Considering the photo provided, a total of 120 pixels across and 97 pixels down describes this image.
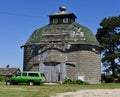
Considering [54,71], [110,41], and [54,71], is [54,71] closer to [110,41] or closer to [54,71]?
[54,71]

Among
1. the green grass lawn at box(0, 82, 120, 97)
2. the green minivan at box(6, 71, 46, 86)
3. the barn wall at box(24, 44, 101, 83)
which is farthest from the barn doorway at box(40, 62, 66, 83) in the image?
the green grass lawn at box(0, 82, 120, 97)

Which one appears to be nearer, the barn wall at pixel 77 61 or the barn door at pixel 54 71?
the barn wall at pixel 77 61

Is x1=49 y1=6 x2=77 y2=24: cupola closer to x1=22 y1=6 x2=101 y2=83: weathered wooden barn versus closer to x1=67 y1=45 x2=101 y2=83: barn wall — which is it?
x1=22 y1=6 x2=101 y2=83: weathered wooden barn

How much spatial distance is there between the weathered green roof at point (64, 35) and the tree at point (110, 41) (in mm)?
13364

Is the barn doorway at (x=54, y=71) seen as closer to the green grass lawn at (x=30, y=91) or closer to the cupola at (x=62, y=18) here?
the cupola at (x=62, y=18)

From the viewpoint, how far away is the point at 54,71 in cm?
4659

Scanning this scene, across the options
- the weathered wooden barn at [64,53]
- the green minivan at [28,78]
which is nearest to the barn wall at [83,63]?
the weathered wooden barn at [64,53]

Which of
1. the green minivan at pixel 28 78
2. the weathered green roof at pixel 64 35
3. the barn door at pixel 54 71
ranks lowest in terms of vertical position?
the green minivan at pixel 28 78

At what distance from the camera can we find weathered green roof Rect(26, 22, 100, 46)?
46.8 meters

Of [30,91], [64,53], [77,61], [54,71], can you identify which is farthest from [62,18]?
[30,91]

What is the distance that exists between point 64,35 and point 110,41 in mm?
17390

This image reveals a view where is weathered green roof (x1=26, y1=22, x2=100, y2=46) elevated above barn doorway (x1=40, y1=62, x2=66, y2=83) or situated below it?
above

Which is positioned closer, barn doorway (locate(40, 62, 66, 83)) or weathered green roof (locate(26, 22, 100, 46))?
barn doorway (locate(40, 62, 66, 83))

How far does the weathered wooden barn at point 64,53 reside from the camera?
45938 millimetres
